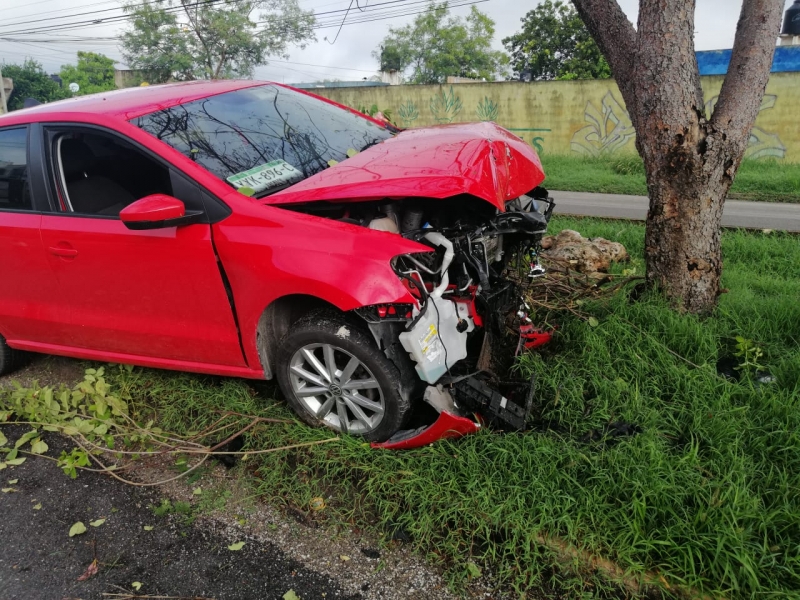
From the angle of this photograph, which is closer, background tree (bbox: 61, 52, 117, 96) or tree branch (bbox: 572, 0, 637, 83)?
tree branch (bbox: 572, 0, 637, 83)

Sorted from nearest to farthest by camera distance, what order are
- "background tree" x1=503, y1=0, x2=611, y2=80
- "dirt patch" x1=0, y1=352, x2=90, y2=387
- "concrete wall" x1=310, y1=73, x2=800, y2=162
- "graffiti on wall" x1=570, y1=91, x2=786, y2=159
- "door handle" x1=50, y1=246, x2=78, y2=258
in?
1. "door handle" x1=50, y1=246, x2=78, y2=258
2. "dirt patch" x1=0, y1=352, x2=90, y2=387
3. "concrete wall" x1=310, y1=73, x2=800, y2=162
4. "graffiti on wall" x1=570, y1=91, x2=786, y2=159
5. "background tree" x1=503, y1=0, x2=611, y2=80

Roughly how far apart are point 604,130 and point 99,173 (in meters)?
17.1

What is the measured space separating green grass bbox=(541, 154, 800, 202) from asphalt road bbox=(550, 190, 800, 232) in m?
0.51

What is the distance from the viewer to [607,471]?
2469 millimetres

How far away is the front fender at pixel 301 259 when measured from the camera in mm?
2621

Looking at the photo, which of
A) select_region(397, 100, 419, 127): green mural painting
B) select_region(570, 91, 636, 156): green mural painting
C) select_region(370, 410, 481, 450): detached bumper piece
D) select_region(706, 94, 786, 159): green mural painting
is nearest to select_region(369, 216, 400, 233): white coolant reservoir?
select_region(370, 410, 481, 450): detached bumper piece

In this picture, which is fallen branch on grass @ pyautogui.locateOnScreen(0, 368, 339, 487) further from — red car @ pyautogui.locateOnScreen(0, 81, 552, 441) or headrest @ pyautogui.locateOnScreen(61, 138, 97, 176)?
headrest @ pyautogui.locateOnScreen(61, 138, 97, 176)

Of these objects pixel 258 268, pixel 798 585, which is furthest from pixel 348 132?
pixel 798 585

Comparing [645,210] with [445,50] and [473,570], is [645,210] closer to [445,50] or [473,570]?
[473,570]

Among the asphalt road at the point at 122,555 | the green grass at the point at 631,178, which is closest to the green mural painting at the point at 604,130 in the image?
the green grass at the point at 631,178

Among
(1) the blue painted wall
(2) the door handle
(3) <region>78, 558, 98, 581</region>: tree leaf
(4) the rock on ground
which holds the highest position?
(1) the blue painted wall

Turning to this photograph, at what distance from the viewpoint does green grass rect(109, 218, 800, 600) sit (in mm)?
2143

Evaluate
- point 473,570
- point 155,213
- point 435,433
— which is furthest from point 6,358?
point 473,570

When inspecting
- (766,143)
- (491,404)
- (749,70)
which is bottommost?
(491,404)
